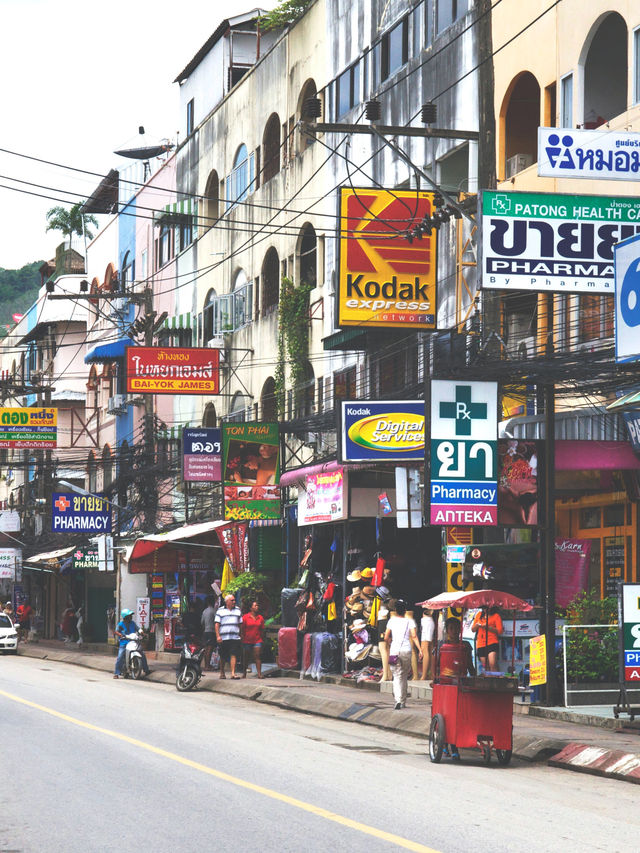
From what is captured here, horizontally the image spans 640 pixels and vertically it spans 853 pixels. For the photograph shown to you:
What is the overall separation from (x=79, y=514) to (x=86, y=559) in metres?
1.98

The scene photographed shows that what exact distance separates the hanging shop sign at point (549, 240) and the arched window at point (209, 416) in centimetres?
2967

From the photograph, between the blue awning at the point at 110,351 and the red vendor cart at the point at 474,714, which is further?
the blue awning at the point at 110,351

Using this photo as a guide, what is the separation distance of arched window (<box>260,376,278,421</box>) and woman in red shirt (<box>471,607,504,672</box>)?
19.0m

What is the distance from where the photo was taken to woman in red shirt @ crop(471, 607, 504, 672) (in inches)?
847

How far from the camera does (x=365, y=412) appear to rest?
25562 millimetres

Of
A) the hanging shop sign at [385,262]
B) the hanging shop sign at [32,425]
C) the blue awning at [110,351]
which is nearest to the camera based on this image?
the hanging shop sign at [385,262]

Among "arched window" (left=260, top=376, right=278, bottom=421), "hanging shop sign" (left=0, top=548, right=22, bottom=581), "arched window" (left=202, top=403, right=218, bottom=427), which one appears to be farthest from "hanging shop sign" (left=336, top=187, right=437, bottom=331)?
"hanging shop sign" (left=0, top=548, right=22, bottom=581)

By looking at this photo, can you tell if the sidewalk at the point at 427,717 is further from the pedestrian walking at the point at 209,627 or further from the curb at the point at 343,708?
the pedestrian walking at the point at 209,627

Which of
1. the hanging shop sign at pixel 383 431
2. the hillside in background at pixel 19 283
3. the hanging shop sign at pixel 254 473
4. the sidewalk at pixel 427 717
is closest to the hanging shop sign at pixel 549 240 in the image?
the sidewalk at pixel 427 717

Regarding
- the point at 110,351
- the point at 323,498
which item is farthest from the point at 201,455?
the point at 110,351

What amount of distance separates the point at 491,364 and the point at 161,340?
1301 inches

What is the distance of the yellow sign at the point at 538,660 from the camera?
2059 cm

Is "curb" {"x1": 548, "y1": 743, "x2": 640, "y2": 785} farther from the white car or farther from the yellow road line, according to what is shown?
the white car

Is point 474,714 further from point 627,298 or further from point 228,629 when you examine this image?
point 228,629
